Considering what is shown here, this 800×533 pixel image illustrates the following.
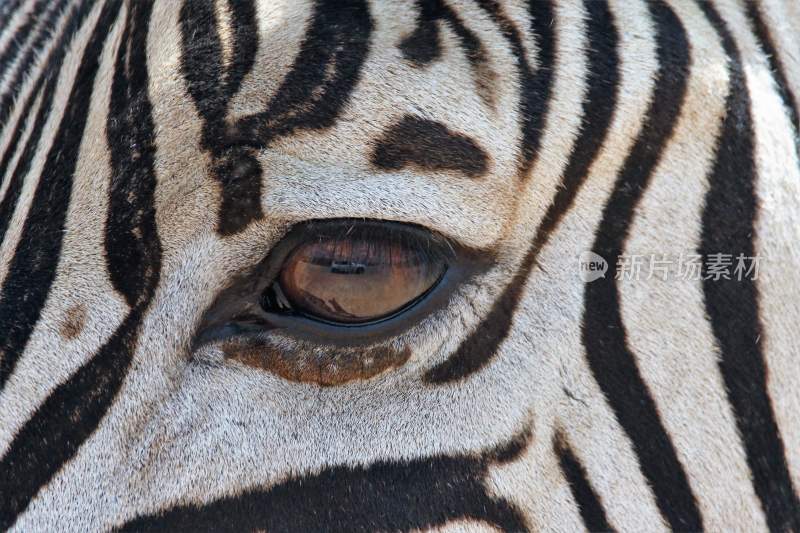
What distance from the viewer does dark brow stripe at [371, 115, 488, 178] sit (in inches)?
55.9

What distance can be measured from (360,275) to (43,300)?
602 millimetres

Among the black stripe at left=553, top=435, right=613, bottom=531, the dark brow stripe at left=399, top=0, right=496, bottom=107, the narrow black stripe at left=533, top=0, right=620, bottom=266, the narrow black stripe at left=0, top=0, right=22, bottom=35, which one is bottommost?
the black stripe at left=553, top=435, right=613, bottom=531

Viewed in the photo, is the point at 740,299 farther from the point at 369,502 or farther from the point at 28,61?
the point at 28,61

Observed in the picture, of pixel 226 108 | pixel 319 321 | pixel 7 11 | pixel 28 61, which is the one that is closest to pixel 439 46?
pixel 226 108

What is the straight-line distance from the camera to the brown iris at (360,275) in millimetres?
1462

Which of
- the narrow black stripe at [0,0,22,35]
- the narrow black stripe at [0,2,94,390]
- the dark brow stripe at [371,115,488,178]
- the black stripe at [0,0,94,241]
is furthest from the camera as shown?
the narrow black stripe at [0,0,22,35]

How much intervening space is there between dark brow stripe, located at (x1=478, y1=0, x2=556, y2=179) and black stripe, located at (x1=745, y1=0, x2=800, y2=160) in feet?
1.41

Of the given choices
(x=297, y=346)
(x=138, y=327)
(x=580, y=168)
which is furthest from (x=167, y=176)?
(x=580, y=168)

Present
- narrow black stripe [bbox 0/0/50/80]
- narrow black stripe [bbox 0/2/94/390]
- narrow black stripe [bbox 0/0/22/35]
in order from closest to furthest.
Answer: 1. narrow black stripe [bbox 0/2/94/390]
2. narrow black stripe [bbox 0/0/50/80]
3. narrow black stripe [bbox 0/0/22/35]

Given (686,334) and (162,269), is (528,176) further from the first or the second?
(162,269)

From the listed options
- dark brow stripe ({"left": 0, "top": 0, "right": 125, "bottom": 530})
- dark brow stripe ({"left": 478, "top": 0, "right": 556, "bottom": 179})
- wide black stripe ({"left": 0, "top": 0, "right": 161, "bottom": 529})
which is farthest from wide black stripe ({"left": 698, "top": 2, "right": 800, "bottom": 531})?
dark brow stripe ({"left": 0, "top": 0, "right": 125, "bottom": 530})

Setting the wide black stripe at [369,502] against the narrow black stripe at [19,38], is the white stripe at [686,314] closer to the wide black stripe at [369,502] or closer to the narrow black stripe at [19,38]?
the wide black stripe at [369,502]

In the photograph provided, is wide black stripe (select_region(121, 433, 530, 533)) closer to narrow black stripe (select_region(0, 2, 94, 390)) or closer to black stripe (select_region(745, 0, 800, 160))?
narrow black stripe (select_region(0, 2, 94, 390))

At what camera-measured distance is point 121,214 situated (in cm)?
149
